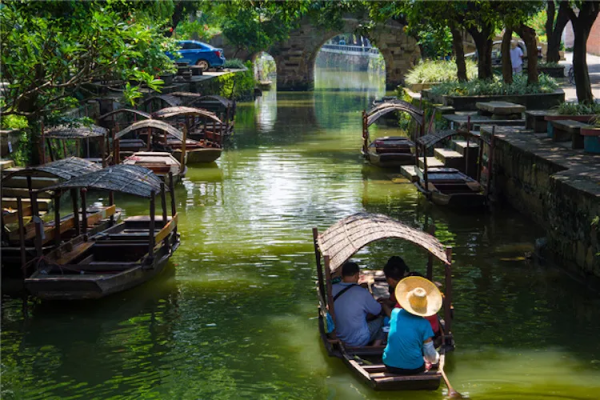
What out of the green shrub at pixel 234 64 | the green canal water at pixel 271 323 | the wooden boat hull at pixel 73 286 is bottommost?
the green canal water at pixel 271 323

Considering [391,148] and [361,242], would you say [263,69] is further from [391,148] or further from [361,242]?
[361,242]

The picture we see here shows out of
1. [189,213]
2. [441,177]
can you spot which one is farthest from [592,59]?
[189,213]

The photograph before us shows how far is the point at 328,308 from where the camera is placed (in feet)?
29.9

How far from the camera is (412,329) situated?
26.5 feet

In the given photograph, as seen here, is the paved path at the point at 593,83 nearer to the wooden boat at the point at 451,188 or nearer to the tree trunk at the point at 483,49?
the tree trunk at the point at 483,49

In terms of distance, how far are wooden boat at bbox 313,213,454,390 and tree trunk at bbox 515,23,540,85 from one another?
1440 centimetres

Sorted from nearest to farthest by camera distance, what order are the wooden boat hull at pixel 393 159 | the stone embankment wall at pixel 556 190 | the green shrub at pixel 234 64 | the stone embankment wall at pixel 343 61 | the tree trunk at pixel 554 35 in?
the stone embankment wall at pixel 556 190, the wooden boat hull at pixel 393 159, the tree trunk at pixel 554 35, the green shrub at pixel 234 64, the stone embankment wall at pixel 343 61

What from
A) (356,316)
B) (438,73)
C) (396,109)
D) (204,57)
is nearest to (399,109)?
(396,109)

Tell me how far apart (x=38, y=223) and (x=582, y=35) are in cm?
1170

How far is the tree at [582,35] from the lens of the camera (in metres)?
17.4

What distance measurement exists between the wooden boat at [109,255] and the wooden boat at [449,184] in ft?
18.8

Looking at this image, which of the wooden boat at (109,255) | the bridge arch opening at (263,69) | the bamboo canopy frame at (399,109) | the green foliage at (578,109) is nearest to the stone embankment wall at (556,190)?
the green foliage at (578,109)

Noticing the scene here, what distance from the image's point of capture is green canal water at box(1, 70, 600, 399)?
29.5 ft

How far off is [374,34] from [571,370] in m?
46.2
